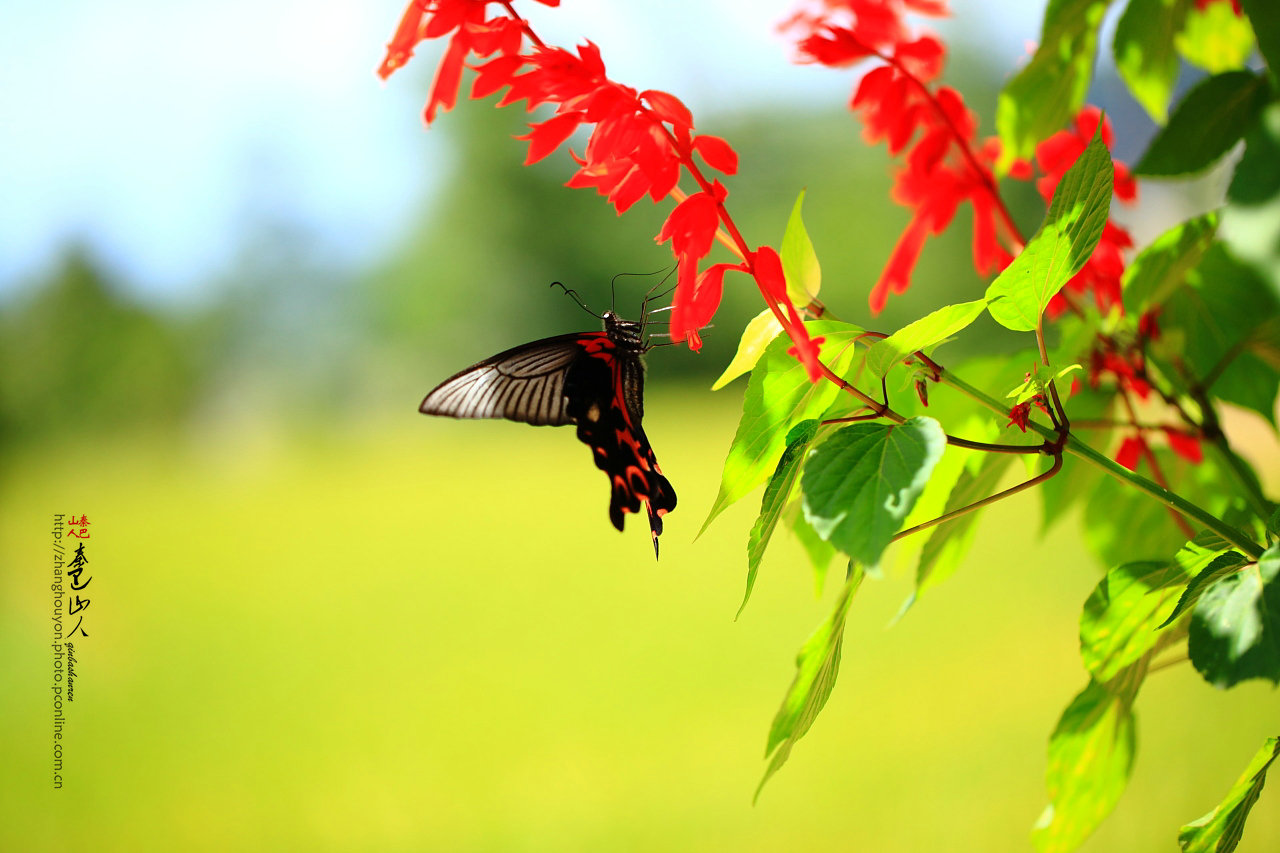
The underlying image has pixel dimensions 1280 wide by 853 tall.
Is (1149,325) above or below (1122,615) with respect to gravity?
above

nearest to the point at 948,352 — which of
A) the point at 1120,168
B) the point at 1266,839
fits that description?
the point at 1266,839

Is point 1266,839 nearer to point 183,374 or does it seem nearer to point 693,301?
point 693,301

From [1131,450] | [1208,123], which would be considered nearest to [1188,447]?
[1131,450]

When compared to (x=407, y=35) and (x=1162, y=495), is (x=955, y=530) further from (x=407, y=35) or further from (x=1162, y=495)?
(x=407, y=35)

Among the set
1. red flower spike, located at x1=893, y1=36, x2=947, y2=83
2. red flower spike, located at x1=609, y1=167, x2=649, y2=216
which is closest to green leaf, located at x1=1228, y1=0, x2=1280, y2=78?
red flower spike, located at x1=893, y1=36, x2=947, y2=83

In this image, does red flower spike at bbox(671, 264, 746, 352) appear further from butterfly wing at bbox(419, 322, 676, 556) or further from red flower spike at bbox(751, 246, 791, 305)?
butterfly wing at bbox(419, 322, 676, 556)

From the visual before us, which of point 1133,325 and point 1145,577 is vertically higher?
point 1133,325
